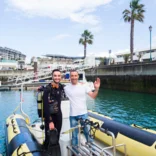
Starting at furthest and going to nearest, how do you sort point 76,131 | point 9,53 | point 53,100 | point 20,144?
point 9,53, point 20,144, point 76,131, point 53,100

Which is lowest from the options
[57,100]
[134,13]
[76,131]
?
[76,131]

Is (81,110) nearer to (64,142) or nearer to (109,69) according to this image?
(64,142)

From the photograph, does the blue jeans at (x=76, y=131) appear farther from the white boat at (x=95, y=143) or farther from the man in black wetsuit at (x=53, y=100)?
the man in black wetsuit at (x=53, y=100)

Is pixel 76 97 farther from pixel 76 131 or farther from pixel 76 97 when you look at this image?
pixel 76 131

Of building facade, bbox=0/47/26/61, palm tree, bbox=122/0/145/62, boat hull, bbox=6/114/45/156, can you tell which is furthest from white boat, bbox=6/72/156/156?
building facade, bbox=0/47/26/61

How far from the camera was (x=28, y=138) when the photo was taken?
5.50 metres

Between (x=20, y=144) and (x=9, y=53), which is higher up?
(x=9, y=53)

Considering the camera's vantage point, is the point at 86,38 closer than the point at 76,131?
No

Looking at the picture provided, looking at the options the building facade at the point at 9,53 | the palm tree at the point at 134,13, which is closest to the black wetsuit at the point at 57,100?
the palm tree at the point at 134,13

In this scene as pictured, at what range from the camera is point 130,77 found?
1235 inches

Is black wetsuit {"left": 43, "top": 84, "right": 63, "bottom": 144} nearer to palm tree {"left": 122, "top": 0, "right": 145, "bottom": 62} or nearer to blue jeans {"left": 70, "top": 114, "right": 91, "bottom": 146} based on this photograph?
blue jeans {"left": 70, "top": 114, "right": 91, "bottom": 146}

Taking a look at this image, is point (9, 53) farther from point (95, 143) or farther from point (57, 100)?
point (57, 100)

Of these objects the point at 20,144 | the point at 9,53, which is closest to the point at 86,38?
the point at 20,144

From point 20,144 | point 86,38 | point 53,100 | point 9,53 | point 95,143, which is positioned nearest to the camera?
point 53,100
